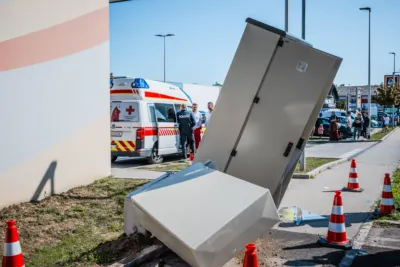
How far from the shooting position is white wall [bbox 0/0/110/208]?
6.84 meters

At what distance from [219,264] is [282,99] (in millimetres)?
2868

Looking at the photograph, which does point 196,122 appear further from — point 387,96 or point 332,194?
point 387,96

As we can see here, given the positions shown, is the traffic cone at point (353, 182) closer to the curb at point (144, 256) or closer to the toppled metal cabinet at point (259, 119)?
the toppled metal cabinet at point (259, 119)

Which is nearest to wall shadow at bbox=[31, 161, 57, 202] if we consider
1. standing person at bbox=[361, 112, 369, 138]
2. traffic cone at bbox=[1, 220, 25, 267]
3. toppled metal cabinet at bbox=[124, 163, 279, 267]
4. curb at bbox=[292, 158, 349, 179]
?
toppled metal cabinet at bbox=[124, 163, 279, 267]

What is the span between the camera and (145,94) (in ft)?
44.5

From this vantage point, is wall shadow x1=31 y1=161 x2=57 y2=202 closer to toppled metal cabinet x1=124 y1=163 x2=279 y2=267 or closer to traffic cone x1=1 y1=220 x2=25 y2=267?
toppled metal cabinet x1=124 y1=163 x2=279 y2=267

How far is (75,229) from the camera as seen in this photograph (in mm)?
6086

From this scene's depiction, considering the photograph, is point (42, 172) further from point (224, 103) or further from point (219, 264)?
point (219, 264)

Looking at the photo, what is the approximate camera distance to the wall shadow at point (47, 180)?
739 centimetres

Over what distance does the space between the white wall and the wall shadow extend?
0.02 metres

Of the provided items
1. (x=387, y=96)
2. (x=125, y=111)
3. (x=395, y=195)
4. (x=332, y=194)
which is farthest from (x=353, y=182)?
(x=387, y=96)

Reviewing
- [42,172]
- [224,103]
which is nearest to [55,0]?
[42,172]

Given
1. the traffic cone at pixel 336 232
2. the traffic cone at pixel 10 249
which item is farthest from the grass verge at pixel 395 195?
the traffic cone at pixel 10 249

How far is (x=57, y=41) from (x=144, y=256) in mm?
4786
